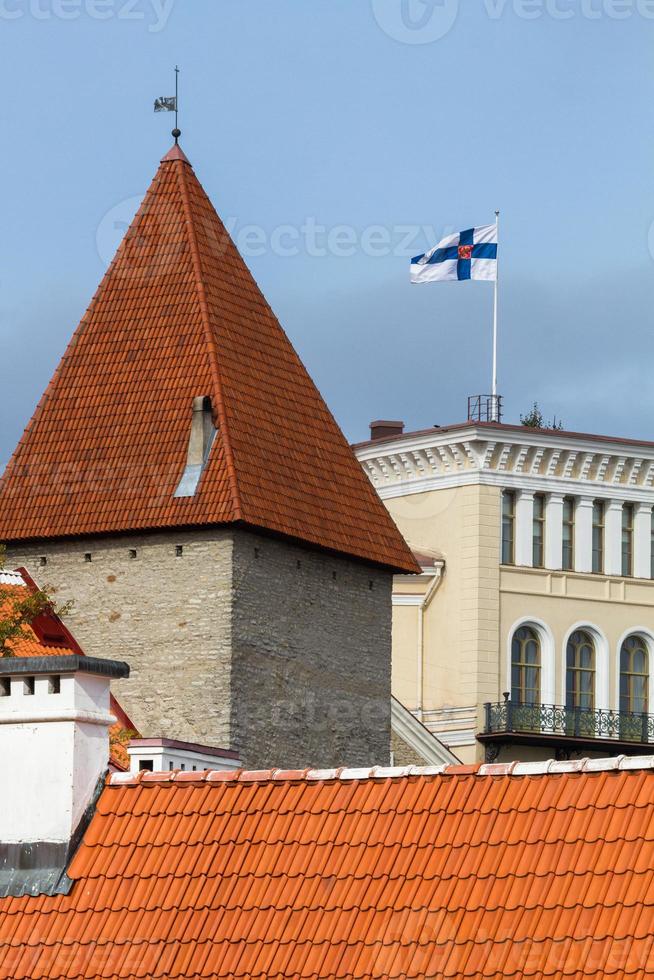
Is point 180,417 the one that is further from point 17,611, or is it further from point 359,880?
point 359,880

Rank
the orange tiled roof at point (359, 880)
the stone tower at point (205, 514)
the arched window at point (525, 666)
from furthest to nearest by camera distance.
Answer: the arched window at point (525, 666) → the stone tower at point (205, 514) → the orange tiled roof at point (359, 880)

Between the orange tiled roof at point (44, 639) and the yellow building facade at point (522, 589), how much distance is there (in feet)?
69.9

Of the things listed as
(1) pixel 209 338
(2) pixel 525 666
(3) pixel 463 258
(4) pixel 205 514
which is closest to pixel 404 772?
(4) pixel 205 514

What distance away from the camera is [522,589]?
59812 mm

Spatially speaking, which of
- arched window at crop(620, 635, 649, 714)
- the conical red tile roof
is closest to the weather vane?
the conical red tile roof

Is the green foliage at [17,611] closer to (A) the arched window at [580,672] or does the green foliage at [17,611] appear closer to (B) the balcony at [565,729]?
(B) the balcony at [565,729]

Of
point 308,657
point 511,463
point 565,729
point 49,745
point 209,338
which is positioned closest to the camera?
point 49,745

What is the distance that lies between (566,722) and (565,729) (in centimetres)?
15

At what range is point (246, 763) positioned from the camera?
35281 millimetres

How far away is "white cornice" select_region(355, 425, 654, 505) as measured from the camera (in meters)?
59.3

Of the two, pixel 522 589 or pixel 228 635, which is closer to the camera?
pixel 228 635

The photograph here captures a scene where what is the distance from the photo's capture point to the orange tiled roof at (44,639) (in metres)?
34.7

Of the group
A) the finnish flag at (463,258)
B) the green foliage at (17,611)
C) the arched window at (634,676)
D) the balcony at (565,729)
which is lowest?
the balcony at (565,729)

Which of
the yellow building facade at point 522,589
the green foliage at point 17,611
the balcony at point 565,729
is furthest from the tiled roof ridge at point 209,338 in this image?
the balcony at point 565,729
